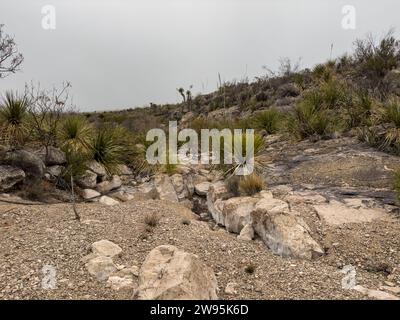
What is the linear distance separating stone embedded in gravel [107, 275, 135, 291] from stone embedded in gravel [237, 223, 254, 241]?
1854mm

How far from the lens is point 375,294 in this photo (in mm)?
3811

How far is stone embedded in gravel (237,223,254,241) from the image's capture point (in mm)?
5363

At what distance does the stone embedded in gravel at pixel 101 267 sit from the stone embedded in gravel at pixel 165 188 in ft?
11.2

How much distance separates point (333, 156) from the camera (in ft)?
25.0

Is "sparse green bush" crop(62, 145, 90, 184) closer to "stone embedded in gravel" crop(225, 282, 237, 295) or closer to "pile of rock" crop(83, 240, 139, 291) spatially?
"pile of rock" crop(83, 240, 139, 291)

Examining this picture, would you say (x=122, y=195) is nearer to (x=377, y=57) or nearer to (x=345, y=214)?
(x=345, y=214)

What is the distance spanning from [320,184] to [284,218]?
6.26 feet

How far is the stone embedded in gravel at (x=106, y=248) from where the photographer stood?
4.52 meters

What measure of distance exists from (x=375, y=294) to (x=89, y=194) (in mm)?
5386

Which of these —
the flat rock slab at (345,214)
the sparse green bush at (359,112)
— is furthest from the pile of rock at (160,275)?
the sparse green bush at (359,112)

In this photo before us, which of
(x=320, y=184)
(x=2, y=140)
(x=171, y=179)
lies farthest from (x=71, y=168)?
(x=320, y=184)

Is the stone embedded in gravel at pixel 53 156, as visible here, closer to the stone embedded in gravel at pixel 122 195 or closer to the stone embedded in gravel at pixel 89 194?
the stone embedded in gravel at pixel 89 194

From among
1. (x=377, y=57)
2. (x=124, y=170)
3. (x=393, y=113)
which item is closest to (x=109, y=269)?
(x=124, y=170)
